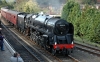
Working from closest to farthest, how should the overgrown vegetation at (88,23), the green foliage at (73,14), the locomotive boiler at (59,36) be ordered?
the locomotive boiler at (59,36), the overgrown vegetation at (88,23), the green foliage at (73,14)

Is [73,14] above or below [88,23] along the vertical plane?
above

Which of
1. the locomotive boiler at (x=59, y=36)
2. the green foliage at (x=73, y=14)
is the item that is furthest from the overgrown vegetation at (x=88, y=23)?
the locomotive boiler at (x=59, y=36)

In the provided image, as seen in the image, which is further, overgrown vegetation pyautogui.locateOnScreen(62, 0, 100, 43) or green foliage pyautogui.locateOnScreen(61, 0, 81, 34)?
green foliage pyautogui.locateOnScreen(61, 0, 81, 34)

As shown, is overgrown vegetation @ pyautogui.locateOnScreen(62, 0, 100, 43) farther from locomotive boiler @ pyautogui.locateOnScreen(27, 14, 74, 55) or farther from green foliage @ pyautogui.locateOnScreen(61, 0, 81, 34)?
locomotive boiler @ pyautogui.locateOnScreen(27, 14, 74, 55)

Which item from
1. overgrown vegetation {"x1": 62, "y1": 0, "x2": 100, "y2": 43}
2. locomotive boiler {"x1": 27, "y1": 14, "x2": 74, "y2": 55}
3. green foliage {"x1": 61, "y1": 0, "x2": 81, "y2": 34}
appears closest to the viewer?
locomotive boiler {"x1": 27, "y1": 14, "x2": 74, "y2": 55}

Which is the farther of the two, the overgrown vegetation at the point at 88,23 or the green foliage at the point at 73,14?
the green foliage at the point at 73,14

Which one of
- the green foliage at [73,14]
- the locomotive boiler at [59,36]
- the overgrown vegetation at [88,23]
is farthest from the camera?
the green foliage at [73,14]

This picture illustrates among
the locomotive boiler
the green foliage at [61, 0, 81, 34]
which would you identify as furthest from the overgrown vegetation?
the locomotive boiler

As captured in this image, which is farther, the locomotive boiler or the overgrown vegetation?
the overgrown vegetation

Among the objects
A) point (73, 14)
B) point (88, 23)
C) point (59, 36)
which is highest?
point (59, 36)

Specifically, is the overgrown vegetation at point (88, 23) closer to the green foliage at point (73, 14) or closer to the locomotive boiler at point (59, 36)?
the green foliage at point (73, 14)

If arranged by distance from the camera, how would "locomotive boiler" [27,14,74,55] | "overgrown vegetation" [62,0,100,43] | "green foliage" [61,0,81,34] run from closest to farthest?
"locomotive boiler" [27,14,74,55], "overgrown vegetation" [62,0,100,43], "green foliage" [61,0,81,34]

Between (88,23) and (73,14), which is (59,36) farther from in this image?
(73,14)

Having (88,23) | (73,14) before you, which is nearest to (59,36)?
(88,23)
